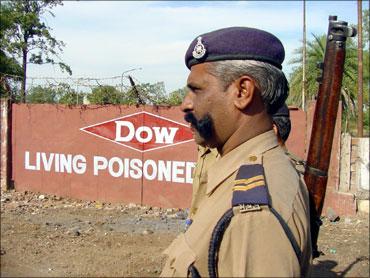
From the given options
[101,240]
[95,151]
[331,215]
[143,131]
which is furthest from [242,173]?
[95,151]

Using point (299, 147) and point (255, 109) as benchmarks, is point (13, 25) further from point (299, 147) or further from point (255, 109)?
point (255, 109)

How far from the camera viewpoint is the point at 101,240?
6551mm

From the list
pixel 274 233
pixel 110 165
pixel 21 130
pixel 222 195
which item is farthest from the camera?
pixel 21 130

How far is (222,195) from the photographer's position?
1145mm

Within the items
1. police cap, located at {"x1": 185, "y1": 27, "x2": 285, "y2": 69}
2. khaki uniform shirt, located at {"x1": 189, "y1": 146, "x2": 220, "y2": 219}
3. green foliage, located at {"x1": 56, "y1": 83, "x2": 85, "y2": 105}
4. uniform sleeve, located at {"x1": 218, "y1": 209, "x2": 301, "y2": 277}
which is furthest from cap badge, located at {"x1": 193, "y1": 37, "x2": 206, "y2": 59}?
green foliage, located at {"x1": 56, "y1": 83, "x2": 85, "y2": 105}

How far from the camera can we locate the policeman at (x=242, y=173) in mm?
988

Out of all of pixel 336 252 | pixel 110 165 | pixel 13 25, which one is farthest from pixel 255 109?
pixel 13 25

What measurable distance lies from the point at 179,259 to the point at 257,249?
228 millimetres

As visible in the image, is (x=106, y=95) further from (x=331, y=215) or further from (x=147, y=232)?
(x=331, y=215)

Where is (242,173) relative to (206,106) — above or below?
below

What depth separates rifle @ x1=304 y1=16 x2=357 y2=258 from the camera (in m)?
1.62

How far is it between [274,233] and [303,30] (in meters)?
20.8

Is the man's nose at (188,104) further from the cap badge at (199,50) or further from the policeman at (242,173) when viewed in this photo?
the cap badge at (199,50)

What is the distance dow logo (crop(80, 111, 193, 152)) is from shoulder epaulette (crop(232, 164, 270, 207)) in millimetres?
7020
